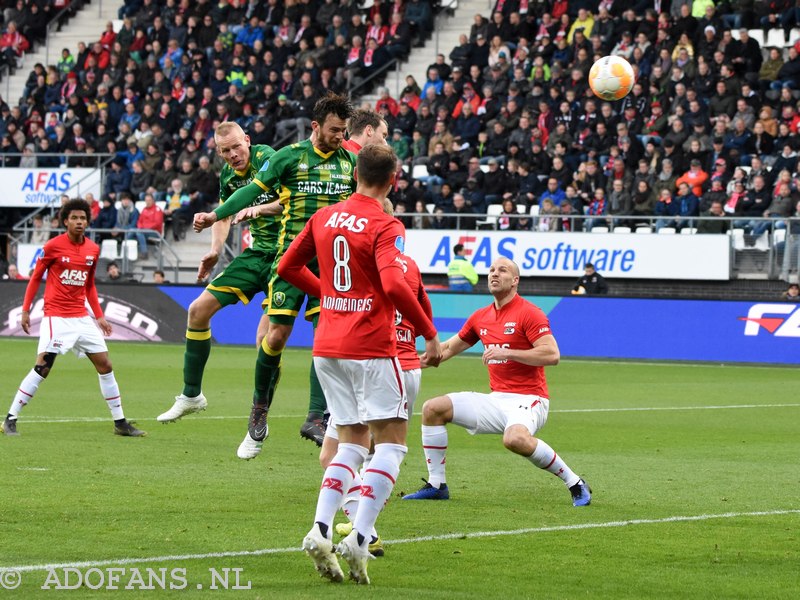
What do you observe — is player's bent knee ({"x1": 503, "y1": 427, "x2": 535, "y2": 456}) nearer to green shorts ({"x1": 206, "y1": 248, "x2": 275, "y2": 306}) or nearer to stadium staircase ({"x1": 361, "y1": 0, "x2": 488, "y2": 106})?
green shorts ({"x1": 206, "y1": 248, "x2": 275, "y2": 306})

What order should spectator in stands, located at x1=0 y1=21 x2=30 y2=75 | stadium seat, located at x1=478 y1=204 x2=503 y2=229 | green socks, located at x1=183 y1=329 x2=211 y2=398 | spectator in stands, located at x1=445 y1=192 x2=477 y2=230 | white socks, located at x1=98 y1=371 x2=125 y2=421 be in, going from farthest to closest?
spectator in stands, located at x1=0 y1=21 x2=30 y2=75, spectator in stands, located at x1=445 y1=192 x2=477 y2=230, stadium seat, located at x1=478 y1=204 x2=503 y2=229, white socks, located at x1=98 y1=371 x2=125 y2=421, green socks, located at x1=183 y1=329 x2=211 y2=398

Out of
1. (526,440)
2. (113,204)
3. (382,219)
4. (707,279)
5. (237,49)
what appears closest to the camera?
(382,219)

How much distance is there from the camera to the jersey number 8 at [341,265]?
6.91m

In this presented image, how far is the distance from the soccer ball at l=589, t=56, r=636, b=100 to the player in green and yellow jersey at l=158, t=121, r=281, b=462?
1113 cm

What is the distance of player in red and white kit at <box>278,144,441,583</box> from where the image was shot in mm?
6832

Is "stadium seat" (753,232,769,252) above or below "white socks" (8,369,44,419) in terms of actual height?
below

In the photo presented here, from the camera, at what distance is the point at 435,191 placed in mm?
30891

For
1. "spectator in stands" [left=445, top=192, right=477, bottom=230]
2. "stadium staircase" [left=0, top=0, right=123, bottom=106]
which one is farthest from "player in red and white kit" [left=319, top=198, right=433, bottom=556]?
"stadium staircase" [left=0, top=0, right=123, bottom=106]

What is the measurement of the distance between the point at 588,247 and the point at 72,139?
15280 millimetres

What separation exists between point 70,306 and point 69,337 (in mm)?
339

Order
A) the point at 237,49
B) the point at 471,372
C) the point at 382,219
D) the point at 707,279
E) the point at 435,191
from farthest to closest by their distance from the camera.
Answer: the point at 237,49
the point at 435,191
the point at 707,279
the point at 471,372
the point at 382,219

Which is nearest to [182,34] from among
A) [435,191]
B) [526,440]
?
[435,191]

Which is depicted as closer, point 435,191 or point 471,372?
point 471,372

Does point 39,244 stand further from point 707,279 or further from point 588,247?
point 707,279
